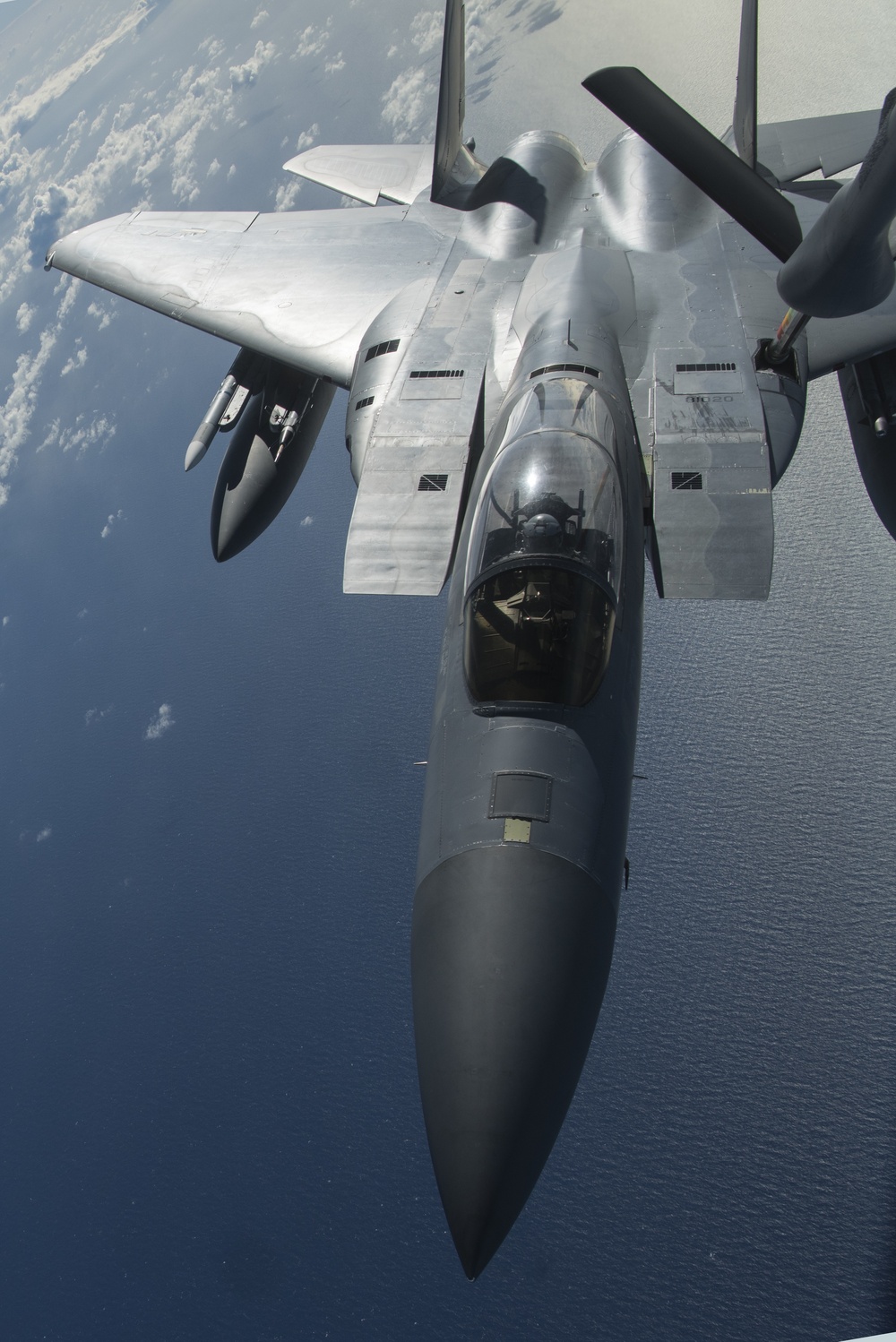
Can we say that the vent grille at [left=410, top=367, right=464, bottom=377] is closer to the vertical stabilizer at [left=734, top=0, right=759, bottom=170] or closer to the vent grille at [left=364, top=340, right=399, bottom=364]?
the vent grille at [left=364, top=340, right=399, bottom=364]

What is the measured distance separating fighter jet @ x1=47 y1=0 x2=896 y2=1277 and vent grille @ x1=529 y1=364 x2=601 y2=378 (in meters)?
0.04

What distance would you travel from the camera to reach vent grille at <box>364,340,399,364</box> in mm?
9375

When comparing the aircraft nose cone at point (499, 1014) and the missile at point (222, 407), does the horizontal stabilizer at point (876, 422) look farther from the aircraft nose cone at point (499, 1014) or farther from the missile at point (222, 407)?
the missile at point (222, 407)

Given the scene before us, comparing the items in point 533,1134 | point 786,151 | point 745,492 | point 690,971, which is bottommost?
point 690,971

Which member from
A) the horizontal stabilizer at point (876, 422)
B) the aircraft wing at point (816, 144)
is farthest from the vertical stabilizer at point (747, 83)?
the horizontal stabilizer at point (876, 422)

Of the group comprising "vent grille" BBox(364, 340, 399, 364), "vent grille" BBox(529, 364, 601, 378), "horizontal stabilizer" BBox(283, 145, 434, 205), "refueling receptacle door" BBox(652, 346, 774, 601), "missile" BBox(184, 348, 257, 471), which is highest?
"horizontal stabilizer" BBox(283, 145, 434, 205)

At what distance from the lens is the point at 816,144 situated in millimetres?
12133

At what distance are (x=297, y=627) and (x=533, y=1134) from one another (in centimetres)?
1237

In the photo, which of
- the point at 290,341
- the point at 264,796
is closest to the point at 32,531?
the point at 264,796

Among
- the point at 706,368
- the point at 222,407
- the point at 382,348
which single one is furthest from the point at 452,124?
the point at 706,368

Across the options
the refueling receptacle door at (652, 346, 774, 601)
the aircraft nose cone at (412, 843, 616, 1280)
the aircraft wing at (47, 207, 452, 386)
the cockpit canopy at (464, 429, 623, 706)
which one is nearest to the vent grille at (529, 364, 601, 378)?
the refueling receptacle door at (652, 346, 774, 601)

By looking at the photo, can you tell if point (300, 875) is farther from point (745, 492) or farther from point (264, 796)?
point (745, 492)

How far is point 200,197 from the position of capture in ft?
98.3

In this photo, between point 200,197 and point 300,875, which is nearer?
point 300,875
